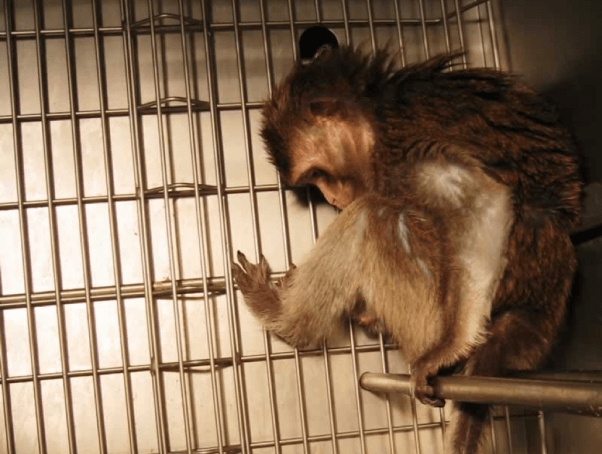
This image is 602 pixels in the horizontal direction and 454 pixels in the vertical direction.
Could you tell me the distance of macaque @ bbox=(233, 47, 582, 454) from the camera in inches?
57.5

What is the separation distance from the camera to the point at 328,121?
1750 mm

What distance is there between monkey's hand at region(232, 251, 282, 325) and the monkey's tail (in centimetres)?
49

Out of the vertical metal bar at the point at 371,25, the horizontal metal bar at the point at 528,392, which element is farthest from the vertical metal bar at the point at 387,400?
the vertical metal bar at the point at 371,25

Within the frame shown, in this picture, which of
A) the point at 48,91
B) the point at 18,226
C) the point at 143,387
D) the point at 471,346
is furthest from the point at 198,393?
the point at 48,91

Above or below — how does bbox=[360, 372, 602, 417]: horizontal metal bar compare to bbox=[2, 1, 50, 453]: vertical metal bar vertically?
below

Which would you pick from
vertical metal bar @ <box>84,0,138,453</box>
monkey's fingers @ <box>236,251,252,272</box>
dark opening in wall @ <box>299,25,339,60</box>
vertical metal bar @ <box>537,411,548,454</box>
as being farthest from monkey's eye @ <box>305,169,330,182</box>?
vertical metal bar @ <box>537,411,548,454</box>

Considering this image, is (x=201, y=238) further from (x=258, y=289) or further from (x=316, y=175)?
(x=316, y=175)

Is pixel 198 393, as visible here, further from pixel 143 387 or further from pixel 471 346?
pixel 471 346

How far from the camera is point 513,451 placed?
1.81 meters

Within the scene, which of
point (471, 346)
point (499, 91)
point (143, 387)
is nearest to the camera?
point (471, 346)

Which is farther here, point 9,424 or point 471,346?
point 9,424

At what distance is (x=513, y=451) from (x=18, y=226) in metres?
1.34

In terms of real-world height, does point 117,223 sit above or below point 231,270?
above

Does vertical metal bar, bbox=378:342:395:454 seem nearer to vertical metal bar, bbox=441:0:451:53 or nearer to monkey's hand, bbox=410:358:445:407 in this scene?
monkey's hand, bbox=410:358:445:407
